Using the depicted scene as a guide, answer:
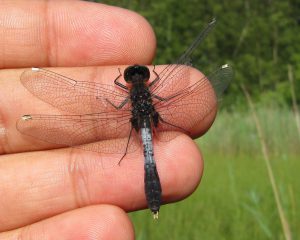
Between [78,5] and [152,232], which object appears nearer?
[78,5]

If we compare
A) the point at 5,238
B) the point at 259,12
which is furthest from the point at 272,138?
the point at 259,12

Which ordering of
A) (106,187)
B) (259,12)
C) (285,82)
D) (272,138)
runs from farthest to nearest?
(259,12)
(285,82)
(272,138)
(106,187)

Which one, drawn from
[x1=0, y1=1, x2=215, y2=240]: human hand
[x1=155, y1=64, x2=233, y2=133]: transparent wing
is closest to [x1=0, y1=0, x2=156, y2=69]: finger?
[x1=0, y1=1, x2=215, y2=240]: human hand

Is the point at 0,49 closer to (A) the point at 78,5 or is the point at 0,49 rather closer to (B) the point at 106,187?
(A) the point at 78,5

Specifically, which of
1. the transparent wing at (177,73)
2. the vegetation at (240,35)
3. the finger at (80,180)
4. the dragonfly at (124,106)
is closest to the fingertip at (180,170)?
the finger at (80,180)

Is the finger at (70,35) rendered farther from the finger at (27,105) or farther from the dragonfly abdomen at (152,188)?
the dragonfly abdomen at (152,188)

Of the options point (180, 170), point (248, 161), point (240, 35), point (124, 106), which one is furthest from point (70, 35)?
point (240, 35)
